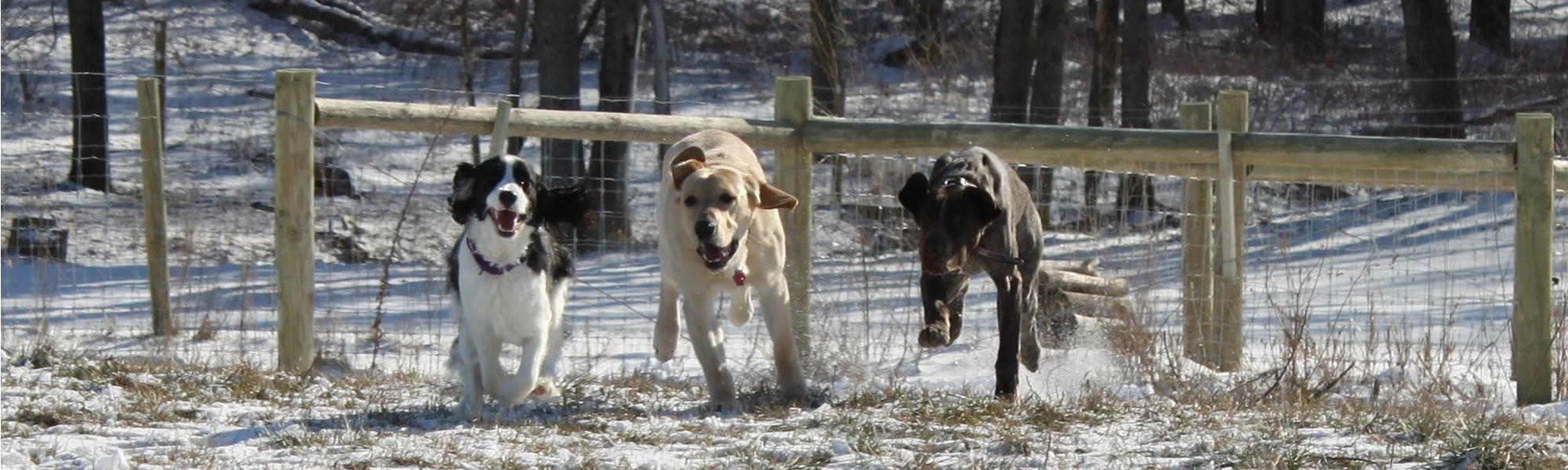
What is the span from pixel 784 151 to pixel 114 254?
30.4 ft

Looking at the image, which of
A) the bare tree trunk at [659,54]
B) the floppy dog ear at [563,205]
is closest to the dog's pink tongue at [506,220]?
the floppy dog ear at [563,205]

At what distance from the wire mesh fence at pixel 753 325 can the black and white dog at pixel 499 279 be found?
1439 millimetres

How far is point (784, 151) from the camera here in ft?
28.3

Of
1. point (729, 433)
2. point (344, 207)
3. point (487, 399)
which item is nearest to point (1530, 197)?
point (729, 433)

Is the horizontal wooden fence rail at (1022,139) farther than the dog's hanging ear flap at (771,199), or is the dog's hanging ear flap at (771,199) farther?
the horizontal wooden fence rail at (1022,139)

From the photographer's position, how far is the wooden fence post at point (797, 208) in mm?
8484

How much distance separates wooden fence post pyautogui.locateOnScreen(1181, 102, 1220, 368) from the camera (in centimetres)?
888

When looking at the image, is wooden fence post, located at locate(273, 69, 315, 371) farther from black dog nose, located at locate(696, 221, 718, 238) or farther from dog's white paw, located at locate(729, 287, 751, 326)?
black dog nose, located at locate(696, 221, 718, 238)

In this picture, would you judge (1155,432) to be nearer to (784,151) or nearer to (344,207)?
(784,151)

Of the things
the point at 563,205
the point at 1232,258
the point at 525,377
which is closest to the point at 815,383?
the point at 563,205

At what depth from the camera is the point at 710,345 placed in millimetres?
6922

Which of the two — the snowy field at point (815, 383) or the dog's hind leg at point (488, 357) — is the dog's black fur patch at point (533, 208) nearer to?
the dog's hind leg at point (488, 357)

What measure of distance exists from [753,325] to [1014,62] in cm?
855

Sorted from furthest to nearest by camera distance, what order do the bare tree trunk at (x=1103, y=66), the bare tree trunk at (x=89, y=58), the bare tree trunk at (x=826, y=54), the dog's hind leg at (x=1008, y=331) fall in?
the bare tree trunk at (x=1103, y=66)
the bare tree trunk at (x=89, y=58)
the bare tree trunk at (x=826, y=54)
the dog's hind leg at (x=1008, y=331)
